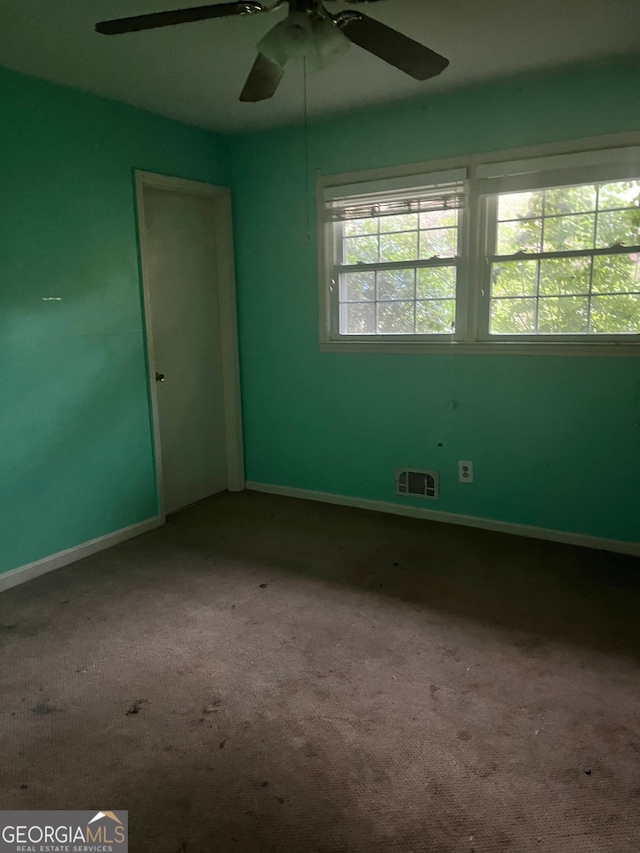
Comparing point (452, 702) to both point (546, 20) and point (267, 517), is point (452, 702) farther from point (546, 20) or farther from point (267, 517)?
point (546, 20)

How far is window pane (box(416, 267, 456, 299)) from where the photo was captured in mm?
3557

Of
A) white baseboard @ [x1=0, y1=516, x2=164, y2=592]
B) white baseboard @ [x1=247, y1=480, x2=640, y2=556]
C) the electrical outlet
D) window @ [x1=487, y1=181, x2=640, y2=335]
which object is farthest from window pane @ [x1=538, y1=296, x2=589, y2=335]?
white baseboard @ [x1=0, y1=516, x2=164, y2=592]

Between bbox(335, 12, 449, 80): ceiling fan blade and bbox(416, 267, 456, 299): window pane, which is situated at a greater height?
bbox(335, 12, 449, 80): ceiling fan blade

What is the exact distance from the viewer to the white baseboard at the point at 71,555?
3039 millimetres

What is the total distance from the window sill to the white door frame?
2.66 feet

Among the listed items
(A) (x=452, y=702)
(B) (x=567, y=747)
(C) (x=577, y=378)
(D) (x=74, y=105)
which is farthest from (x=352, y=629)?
(D) (x=74, y=105)

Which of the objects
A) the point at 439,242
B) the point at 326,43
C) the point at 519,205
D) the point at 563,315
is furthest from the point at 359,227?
the point at 326,43

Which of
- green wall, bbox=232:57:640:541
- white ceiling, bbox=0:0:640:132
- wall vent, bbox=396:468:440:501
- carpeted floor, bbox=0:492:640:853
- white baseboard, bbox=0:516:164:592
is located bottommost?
carpeted floor, bbox=0:492:640:853

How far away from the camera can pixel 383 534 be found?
11.9 feet

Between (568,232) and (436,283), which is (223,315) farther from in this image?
(568,232)

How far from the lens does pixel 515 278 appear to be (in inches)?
132

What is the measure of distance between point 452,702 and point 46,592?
208 cm

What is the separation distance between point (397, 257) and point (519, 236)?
748mm

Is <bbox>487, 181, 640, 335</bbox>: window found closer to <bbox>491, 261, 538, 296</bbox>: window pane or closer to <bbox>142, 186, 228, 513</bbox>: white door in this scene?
<bbox>491, 261, 538, 296</bbox>: window pane
